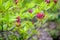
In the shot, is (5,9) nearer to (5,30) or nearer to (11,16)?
(11,16)

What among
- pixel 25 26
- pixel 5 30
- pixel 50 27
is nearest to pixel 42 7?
pixel 25 26

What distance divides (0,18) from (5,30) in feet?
0.64

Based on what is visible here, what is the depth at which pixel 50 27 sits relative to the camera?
4.63m

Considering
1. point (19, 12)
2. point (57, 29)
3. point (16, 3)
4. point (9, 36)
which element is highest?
point (16, 3)

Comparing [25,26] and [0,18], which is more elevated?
[0,18]

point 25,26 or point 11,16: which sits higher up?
point 11,16

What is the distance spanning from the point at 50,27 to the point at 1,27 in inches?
105

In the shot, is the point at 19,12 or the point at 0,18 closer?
the point at 0,18

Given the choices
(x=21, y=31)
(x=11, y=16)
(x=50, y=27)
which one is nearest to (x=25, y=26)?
(x=21, y=31)

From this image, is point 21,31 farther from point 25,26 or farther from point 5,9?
point 5,9

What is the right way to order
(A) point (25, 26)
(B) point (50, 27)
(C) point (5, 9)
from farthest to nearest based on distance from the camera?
(B) point (50, 27), (A) point (25, 26), (C) point (5, 9)

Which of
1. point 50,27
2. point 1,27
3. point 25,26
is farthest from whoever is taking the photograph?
point 50,27

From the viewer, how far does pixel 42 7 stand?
83.0 inches

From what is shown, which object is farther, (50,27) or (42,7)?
(50,27)
